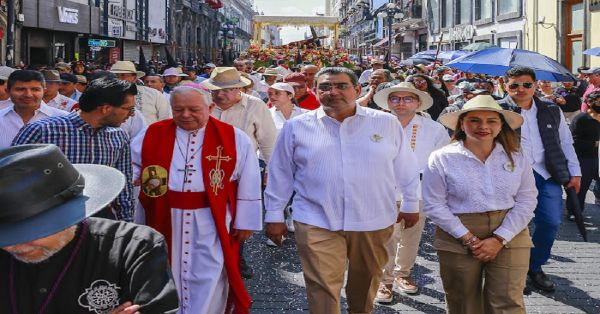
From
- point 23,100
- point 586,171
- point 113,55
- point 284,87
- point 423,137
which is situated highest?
point 113,55

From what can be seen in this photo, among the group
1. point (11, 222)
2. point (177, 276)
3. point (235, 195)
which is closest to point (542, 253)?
point (235, 195)

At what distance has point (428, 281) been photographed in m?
5.71

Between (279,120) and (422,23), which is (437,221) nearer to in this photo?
(279,120)

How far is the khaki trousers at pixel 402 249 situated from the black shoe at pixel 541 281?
3.39 ft

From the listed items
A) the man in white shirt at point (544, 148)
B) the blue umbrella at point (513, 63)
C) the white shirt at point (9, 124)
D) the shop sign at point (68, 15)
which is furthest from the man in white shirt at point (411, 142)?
the shop sign at point (68, 15)

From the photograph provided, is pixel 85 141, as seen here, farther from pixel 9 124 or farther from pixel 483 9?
pixel 483 9

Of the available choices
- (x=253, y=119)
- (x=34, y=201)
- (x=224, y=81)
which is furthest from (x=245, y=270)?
(x=34, y=201)

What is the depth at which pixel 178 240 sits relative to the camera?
13.0 ft

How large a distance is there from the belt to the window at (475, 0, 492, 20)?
92.0 ft

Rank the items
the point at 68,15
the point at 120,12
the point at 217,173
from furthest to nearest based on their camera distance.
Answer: the point at 120,12
the point at 68,15
the point at 217,173

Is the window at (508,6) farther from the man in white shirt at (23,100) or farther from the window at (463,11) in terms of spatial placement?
the man in white shirt at (23,100)

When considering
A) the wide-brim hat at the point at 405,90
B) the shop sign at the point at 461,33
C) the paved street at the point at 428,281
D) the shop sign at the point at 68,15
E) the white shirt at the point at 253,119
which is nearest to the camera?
the paved street at the point at 428,281

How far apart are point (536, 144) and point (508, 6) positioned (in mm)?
24010

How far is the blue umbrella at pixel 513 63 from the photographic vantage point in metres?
7.94
